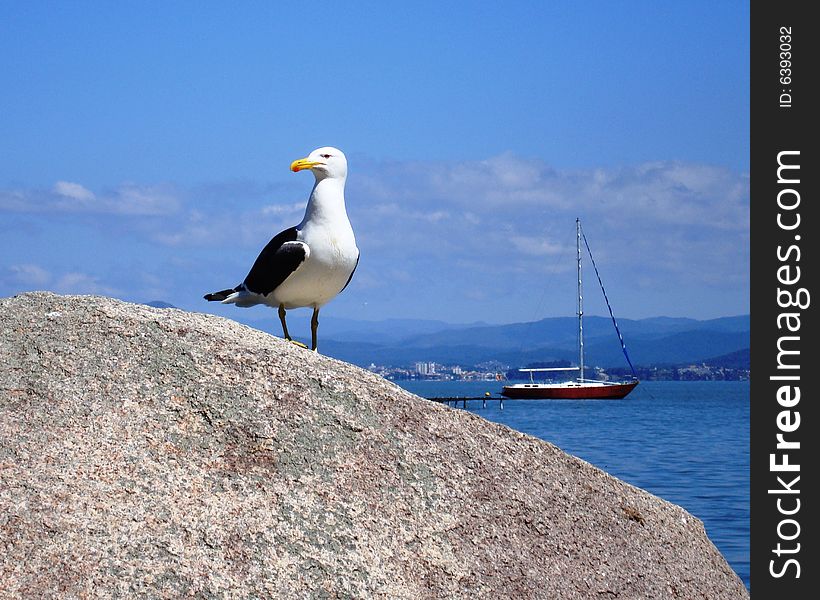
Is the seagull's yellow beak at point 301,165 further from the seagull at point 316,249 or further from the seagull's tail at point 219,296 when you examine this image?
the seagull's tail at point 219,296

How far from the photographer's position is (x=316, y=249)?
873 centimetres

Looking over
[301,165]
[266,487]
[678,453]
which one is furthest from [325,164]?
[678,453]

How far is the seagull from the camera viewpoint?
876 cm

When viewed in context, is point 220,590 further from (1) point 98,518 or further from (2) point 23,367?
(2) point 23,367

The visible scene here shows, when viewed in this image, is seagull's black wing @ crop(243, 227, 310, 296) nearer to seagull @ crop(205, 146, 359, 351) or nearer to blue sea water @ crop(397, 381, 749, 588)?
seagull @ crop(205, 146, 359, 351)

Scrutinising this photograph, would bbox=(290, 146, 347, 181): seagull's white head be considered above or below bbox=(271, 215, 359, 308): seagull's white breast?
above

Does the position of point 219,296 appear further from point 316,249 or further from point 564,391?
point 564,391

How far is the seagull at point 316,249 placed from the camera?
345 inches

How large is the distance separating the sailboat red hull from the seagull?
77.9 meters

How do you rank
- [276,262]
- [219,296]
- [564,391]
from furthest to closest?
[564,391]
[219,296]
[276,262]

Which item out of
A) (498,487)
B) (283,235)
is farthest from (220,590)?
(283,235)

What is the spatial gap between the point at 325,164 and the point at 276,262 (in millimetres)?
874

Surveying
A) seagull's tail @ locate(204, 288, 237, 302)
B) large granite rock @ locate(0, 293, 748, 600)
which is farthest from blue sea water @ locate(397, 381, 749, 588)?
large granite rock @ locate(0, 293, 748, 600)

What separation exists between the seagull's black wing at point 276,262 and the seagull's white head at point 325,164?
0.55 meters
